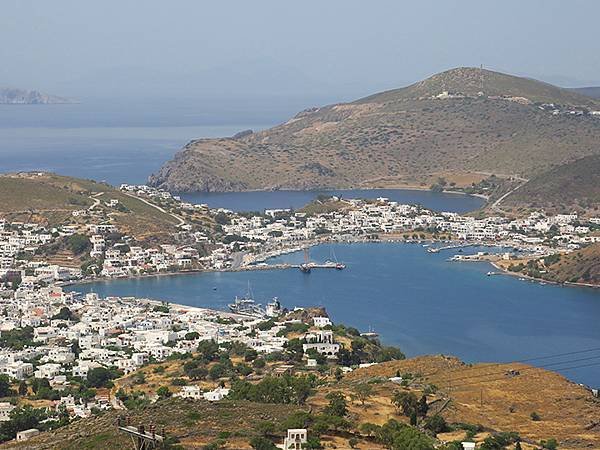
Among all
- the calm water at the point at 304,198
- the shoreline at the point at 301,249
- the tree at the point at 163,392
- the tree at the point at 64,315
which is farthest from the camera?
the calm water at the point at 304,198

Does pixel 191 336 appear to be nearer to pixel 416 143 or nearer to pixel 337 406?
pixel 337 406

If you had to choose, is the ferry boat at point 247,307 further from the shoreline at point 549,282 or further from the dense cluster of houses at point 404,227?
the dense cluster of houses at point 404,227

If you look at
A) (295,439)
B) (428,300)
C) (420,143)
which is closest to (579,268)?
(428,300)

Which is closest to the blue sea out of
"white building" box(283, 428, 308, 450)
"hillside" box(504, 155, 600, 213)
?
"hillside" box(504, 155, 600, 213)

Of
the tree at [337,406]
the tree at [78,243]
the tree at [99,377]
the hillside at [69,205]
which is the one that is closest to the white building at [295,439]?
the tree at [337,406]

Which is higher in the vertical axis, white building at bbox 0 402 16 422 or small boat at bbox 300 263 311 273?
white building at bbox 0 402 16 422

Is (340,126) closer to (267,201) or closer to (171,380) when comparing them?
(267,201)

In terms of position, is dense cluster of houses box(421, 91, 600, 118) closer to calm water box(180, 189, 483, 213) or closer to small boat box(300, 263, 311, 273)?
calm water box(180, 189, 483, 213)
